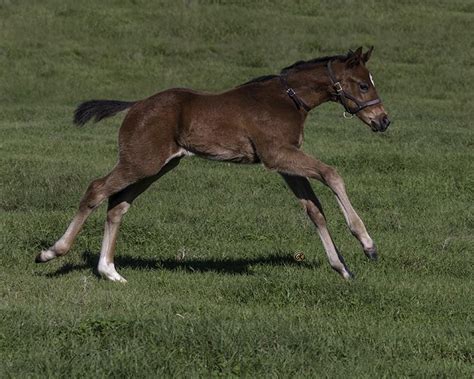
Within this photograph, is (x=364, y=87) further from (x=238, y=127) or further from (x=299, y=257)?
(x=299, y=257)

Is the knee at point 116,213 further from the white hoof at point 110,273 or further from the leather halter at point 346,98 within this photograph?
the leather halter at point 346,98

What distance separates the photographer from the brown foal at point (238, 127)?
29.8 ft

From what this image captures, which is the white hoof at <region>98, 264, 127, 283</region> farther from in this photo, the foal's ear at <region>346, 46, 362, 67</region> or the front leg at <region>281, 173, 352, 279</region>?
the foal's ear at <region>346, 46, 362, 67</region>

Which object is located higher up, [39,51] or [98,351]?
[98,351]

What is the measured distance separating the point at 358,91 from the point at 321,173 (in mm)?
979

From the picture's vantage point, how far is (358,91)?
9.27 meters

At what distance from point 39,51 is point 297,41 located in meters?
7.44

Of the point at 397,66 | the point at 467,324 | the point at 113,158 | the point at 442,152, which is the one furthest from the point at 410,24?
the point at 467,324

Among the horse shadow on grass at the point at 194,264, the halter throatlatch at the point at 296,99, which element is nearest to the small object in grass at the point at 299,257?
the horse shadow on grass at the point at 194,264

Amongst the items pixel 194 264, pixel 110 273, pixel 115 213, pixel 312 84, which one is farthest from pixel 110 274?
pixel 312 84

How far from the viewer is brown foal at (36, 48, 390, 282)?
9086mm

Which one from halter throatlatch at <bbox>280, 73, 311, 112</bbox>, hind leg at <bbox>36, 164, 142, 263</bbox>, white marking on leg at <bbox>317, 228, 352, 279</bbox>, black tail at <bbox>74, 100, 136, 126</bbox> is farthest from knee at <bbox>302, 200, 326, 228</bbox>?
black tail at <bbox>74, 100, 136, 126</bbox>

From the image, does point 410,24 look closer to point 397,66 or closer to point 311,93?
point 397,66

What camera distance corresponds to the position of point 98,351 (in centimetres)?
621
